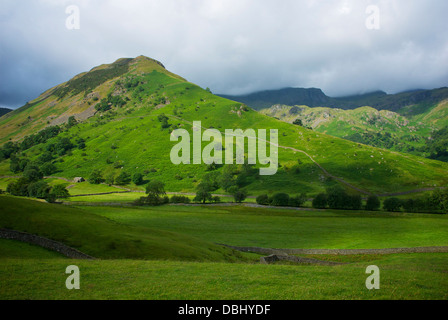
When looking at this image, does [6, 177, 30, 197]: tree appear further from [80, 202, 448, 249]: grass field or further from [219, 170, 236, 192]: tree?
[219, 170, 236, 192]: tree

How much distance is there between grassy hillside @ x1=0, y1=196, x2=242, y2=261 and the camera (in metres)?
34.7

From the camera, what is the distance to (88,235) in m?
37.6

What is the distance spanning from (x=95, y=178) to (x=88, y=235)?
156m

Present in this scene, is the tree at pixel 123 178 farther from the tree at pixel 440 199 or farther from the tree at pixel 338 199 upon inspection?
the tree at pixel 440 199

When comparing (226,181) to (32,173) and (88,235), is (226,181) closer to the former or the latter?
(88,235)

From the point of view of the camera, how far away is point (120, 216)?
85.9 m

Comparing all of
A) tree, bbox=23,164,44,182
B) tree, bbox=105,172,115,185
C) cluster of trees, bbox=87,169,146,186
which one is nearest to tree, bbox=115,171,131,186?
cluster of trees, bbox=87,169,146,186

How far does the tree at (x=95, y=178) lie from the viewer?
580ft

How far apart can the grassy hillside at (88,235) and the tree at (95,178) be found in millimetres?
143335

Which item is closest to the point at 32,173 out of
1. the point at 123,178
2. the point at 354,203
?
the point at 123,178
